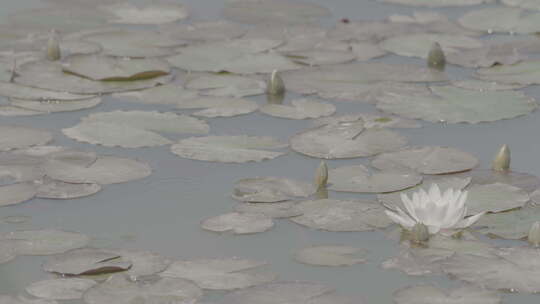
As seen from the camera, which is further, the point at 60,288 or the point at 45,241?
the point at 45,241

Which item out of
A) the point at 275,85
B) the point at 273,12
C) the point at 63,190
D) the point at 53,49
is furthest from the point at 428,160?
the point at 273,12

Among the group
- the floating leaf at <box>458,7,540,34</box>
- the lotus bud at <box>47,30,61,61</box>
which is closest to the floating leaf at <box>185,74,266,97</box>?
the lotus bud at <box>47,30,61,61</box>

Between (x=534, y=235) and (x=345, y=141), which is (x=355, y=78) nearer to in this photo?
(x=345, y=141)

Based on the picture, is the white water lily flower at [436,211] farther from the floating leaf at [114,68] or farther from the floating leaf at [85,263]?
the floating leaf at [114,68]

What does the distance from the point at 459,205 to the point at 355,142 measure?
99 centimetres

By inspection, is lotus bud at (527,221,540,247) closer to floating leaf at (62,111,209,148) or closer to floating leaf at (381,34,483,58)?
floating leaf at (62,111,209,148)

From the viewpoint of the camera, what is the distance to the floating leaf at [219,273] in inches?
142

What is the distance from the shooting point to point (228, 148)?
476 centimetres

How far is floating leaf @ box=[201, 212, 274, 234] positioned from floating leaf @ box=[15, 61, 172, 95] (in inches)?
62.1

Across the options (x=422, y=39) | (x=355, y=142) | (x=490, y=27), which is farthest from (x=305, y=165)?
(x=490, y=27)

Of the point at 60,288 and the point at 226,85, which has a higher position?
the point at 226,85

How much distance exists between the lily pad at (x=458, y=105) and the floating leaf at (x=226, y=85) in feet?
A: 2.05

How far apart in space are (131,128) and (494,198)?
5.21 ft

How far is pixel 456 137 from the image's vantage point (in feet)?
16.3
